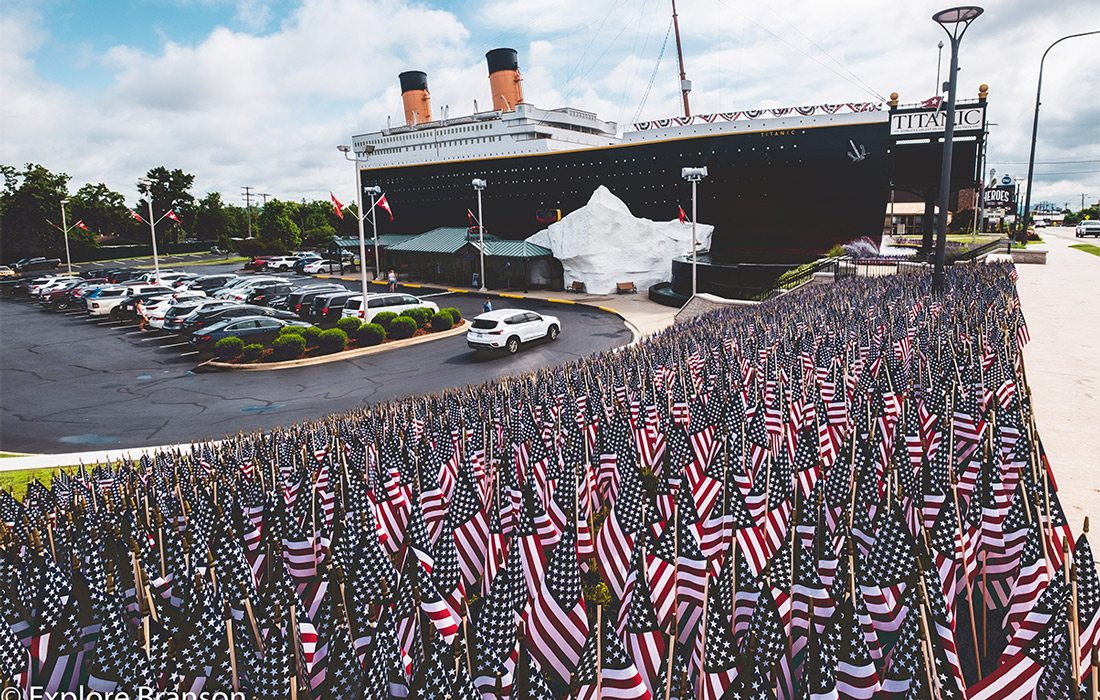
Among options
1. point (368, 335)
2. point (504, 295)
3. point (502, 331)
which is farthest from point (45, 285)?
point (502, 331)

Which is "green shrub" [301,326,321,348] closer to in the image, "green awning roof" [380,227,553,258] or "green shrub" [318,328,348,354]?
"green shrub" [318,328,348,354]

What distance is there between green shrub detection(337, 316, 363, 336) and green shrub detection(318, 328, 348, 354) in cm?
109

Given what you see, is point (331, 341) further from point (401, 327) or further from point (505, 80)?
point (505, 80)

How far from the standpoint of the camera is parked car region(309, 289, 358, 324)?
90.5 feet

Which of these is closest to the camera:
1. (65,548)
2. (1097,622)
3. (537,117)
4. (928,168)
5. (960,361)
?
(1097,622)

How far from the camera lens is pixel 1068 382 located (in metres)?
9.92

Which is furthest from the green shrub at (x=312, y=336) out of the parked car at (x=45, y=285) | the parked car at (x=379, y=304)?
the parked car at (x=45, y=285)

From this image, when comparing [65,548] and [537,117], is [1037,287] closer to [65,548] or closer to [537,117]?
[65,548]

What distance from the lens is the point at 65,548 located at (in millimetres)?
5520

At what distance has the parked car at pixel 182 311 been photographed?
25078mm

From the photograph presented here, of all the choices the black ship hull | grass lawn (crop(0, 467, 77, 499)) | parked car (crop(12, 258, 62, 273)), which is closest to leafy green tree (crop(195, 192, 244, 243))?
parked car (crop(12, 258, 62, 273))

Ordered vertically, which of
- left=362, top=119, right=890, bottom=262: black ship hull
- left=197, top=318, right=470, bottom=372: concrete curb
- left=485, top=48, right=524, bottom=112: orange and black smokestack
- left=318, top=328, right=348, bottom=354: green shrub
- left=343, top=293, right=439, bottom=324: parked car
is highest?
left=485, top=48, right=524, bottom=112: orange and black smokestack

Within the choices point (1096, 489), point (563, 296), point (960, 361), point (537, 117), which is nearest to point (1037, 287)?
point (960, 361)

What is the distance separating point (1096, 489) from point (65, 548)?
9.24m
